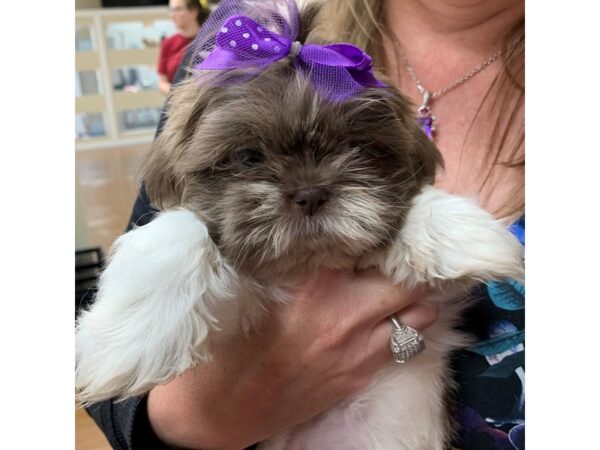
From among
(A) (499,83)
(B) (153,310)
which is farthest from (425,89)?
(B) (153,310)

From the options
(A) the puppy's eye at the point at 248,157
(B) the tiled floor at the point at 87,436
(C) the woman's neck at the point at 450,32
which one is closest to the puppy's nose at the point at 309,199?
(A) the puppy's eye at the point at 248,157

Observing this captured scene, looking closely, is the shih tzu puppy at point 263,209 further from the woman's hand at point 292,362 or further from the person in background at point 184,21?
the person in background at point 184,21

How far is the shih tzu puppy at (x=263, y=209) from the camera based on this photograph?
3.67 ft

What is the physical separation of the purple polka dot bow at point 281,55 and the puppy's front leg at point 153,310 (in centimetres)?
33

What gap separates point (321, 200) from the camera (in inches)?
46.3

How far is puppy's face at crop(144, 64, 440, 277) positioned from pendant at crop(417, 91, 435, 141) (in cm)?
45

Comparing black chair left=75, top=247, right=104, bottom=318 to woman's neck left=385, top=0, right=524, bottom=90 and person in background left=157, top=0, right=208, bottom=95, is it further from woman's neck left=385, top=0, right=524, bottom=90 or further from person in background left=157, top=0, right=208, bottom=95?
woman's neck left=385, top=0, right=524, bottom=90

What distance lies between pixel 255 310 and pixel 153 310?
0.25 m

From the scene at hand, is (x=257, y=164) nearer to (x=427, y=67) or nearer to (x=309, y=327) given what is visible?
(x=309, y=327)

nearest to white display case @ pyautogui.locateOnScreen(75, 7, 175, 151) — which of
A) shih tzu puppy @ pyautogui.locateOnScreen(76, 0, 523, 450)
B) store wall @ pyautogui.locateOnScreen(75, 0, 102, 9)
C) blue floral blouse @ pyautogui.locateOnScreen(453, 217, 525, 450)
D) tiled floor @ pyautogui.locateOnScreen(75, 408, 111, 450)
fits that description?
store wall @ pyautogui.locateOnScreen(75, 0, 102, 9)

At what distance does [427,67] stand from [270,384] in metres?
1.09

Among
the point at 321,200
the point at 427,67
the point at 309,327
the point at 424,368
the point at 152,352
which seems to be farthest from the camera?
the point at 427,67

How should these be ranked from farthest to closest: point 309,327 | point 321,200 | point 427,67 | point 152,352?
point 427,67, point 309,327, point 321,200, point 152,352

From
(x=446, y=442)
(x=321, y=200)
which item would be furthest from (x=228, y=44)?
(x=446, y=442)
